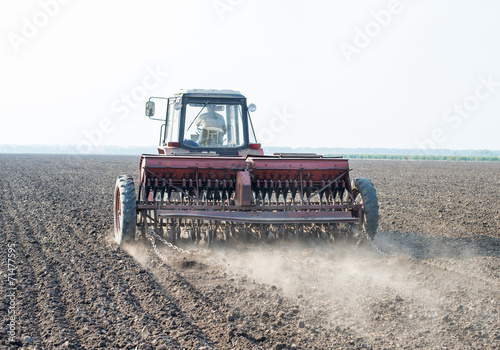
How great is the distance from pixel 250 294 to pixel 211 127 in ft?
14.7

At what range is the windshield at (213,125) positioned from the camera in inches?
354

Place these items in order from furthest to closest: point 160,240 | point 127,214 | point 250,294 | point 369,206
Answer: point 369,206
point 160,240
point 127,214
point 250,294

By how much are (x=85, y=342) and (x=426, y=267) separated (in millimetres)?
3939

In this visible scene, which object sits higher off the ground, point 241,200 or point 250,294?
point 241,200

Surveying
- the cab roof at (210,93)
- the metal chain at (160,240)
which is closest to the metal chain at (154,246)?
the metal chain at (160,240)

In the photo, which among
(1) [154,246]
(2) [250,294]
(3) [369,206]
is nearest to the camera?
(2) [250,294]

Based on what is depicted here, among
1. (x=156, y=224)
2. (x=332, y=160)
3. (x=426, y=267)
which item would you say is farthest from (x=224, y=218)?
(x=426, y=267)

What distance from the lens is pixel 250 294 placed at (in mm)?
5160

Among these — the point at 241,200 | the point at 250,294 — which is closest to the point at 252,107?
the point at 241,200

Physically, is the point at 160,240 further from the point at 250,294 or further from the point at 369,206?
the point at 369,206

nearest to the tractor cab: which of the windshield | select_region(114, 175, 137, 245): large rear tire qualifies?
the windshield

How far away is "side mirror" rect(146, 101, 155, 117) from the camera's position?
897cm

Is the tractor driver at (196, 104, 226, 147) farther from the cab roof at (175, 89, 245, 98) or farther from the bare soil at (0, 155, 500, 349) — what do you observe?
the bare soil at (0, 155, 500, 349)

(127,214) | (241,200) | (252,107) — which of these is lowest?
(127,214)
